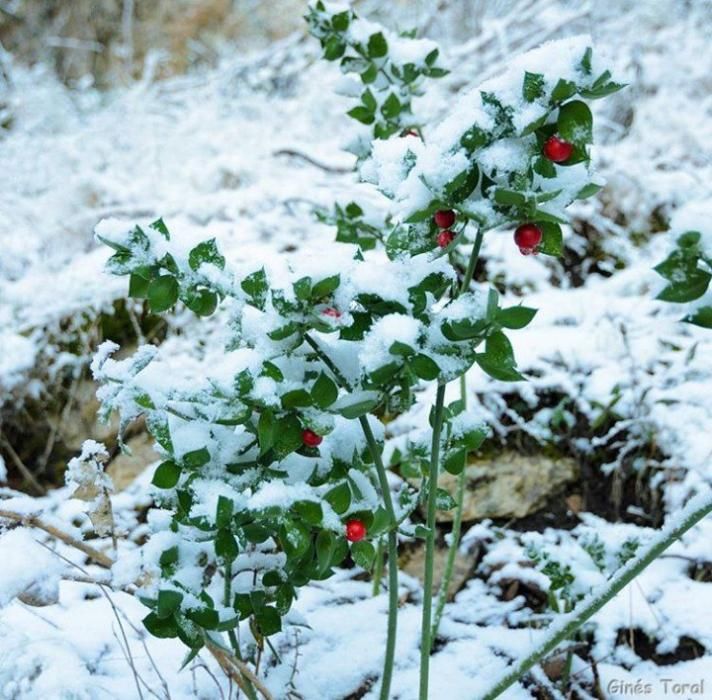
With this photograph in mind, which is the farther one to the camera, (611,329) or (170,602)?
(611,329)

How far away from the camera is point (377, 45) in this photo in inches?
54.5

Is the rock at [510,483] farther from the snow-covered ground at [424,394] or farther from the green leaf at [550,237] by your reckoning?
the green leaf at [550,237]

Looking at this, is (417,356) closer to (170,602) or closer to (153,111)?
(170,602)

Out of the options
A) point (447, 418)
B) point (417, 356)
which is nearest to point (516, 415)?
point (447, 418)

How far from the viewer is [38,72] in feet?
16.0

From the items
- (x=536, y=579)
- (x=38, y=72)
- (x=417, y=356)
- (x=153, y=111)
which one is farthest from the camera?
(x=38, y=72)

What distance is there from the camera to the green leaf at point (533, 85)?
75cm

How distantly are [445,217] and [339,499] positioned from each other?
347 mm

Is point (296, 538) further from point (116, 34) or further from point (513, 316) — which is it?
point (116, 34)

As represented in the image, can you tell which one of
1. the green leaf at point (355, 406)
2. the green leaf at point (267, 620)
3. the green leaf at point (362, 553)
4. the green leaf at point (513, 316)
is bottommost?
the green leaf at point (267, 620)

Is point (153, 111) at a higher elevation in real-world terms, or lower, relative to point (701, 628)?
higher

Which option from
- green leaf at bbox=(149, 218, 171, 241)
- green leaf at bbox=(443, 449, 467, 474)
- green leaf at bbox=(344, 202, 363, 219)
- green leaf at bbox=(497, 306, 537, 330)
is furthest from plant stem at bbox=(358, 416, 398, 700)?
green leaf at bbox=(344, 202, 363, 219)

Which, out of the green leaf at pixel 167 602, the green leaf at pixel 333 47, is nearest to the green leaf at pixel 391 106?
the green leaf at pixel 333 47

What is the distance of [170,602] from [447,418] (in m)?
0.44
